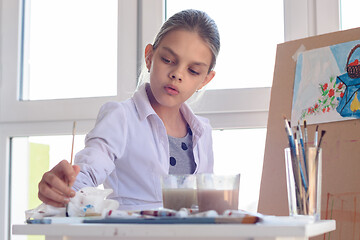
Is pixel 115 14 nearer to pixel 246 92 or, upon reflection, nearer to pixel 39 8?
pixel 39 8

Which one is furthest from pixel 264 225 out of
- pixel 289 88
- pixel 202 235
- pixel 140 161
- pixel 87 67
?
pixel 87 67

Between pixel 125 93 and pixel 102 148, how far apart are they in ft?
2.01

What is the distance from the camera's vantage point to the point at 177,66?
4.88 ft

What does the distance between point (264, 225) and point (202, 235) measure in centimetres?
8

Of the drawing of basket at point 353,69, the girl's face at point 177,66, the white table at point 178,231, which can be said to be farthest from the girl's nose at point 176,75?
the white table at point 178,231

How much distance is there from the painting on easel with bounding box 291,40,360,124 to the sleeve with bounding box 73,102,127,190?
0.53m

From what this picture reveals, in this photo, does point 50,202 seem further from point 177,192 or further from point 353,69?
point 353,69

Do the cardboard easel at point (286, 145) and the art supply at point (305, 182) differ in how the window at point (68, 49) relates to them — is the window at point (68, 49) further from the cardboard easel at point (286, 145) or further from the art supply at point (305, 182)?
the art supply at point (305, 182)

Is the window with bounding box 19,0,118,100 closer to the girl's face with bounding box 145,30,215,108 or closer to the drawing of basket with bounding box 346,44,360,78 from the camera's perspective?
the girl's face with bounding box 145,30,215,108

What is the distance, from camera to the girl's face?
149 centimetres

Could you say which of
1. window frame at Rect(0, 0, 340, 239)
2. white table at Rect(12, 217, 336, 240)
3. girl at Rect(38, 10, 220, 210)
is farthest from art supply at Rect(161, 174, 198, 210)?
window frame at Rect(0, 0, 340, 239)

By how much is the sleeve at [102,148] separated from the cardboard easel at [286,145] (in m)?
0.46

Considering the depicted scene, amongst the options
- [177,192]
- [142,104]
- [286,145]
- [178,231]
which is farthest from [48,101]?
[178,231]

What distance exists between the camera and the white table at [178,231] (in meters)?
0.72
